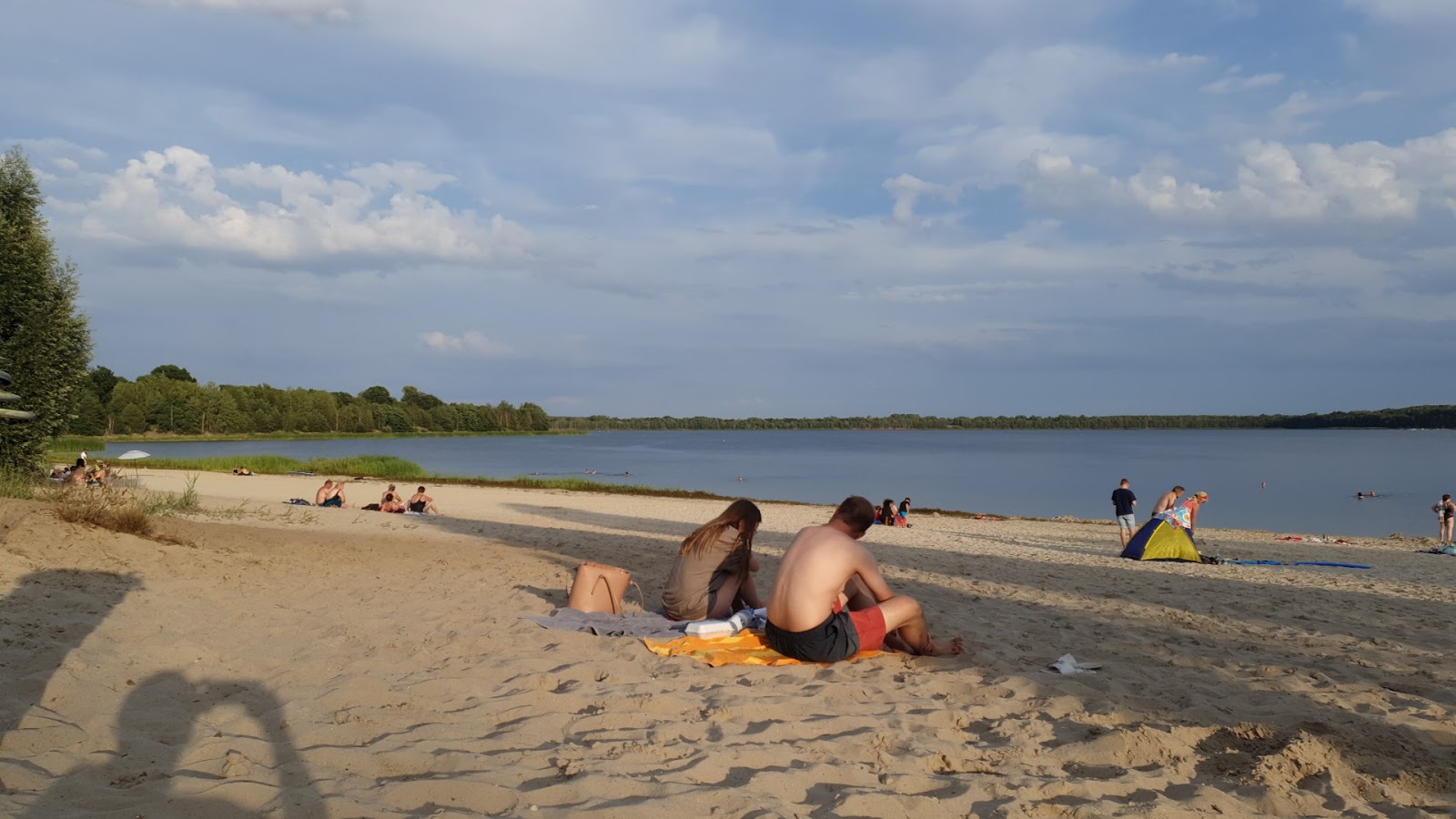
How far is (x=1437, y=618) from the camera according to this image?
826 cm

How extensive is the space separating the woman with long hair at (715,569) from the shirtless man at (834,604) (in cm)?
107

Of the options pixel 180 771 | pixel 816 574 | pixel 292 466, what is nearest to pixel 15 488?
pixel 180 771

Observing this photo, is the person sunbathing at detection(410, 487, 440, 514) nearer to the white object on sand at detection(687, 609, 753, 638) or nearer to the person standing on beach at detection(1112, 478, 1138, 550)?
the person standing on beach at detection(1112, 478, 1138, 550)

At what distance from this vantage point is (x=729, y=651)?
6.04 meters

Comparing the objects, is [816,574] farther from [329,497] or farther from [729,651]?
[329,497]

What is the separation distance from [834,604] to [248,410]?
113151 millimetres

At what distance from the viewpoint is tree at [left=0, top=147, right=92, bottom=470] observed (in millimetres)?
15109

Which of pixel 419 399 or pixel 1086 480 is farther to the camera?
pixel 419 399

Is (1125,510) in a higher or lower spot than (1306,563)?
higher

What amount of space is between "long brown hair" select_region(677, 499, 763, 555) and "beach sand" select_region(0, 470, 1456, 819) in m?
1.15

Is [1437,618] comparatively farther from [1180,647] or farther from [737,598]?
[737,598]

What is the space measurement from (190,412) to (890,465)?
7019 centimetres

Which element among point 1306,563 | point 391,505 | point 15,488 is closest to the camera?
point 15,488

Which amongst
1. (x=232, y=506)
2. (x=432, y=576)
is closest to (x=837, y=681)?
(x=432, y=576)
